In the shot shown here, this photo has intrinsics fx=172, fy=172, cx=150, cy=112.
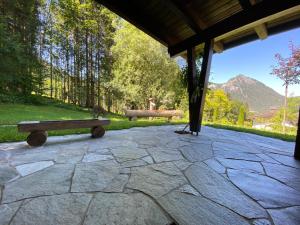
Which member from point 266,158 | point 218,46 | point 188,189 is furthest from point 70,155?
Answer: point 218,46

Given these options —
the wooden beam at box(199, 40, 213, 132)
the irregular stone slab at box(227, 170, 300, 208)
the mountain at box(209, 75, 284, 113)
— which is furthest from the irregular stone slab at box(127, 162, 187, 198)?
the mountain at box(209, 75, 284, 113)

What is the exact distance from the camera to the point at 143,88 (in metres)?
10.5

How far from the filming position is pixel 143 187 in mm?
1677

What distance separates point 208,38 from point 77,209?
3.99m

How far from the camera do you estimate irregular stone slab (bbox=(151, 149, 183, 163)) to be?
2521mm

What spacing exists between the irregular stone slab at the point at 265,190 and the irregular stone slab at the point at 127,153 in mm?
1293

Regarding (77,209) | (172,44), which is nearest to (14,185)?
(77,209)

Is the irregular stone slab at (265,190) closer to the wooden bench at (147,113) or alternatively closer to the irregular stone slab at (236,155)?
the irregular stone slab at (236,155)

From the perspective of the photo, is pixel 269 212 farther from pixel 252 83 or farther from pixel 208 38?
pixel 252 83

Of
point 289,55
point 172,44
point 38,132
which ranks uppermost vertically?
point 289,55

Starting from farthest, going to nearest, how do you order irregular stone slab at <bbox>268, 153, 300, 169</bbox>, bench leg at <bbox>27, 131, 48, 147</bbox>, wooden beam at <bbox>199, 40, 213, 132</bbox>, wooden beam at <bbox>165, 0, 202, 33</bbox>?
wooden beam at <bbox>199, 40, 213, 132</bbox>, wooden beam at <bbox>165, 0, 202, 33</bbox>, bench leg at <bbox>27, 131, 48, 147</bbox>, irregular stone slab at <bbox>268, 153, 300, 169</bbox>

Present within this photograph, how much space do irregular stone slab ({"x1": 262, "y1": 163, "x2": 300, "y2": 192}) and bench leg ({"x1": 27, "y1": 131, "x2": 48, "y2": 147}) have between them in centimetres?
351

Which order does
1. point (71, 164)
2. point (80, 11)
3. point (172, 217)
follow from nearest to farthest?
1. point (172, 217)
2. point (71, 164)
3. point (80, 11)

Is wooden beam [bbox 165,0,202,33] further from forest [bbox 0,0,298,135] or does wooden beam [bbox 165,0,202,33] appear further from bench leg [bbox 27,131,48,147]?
forest [bbox 0,0,298,135]
